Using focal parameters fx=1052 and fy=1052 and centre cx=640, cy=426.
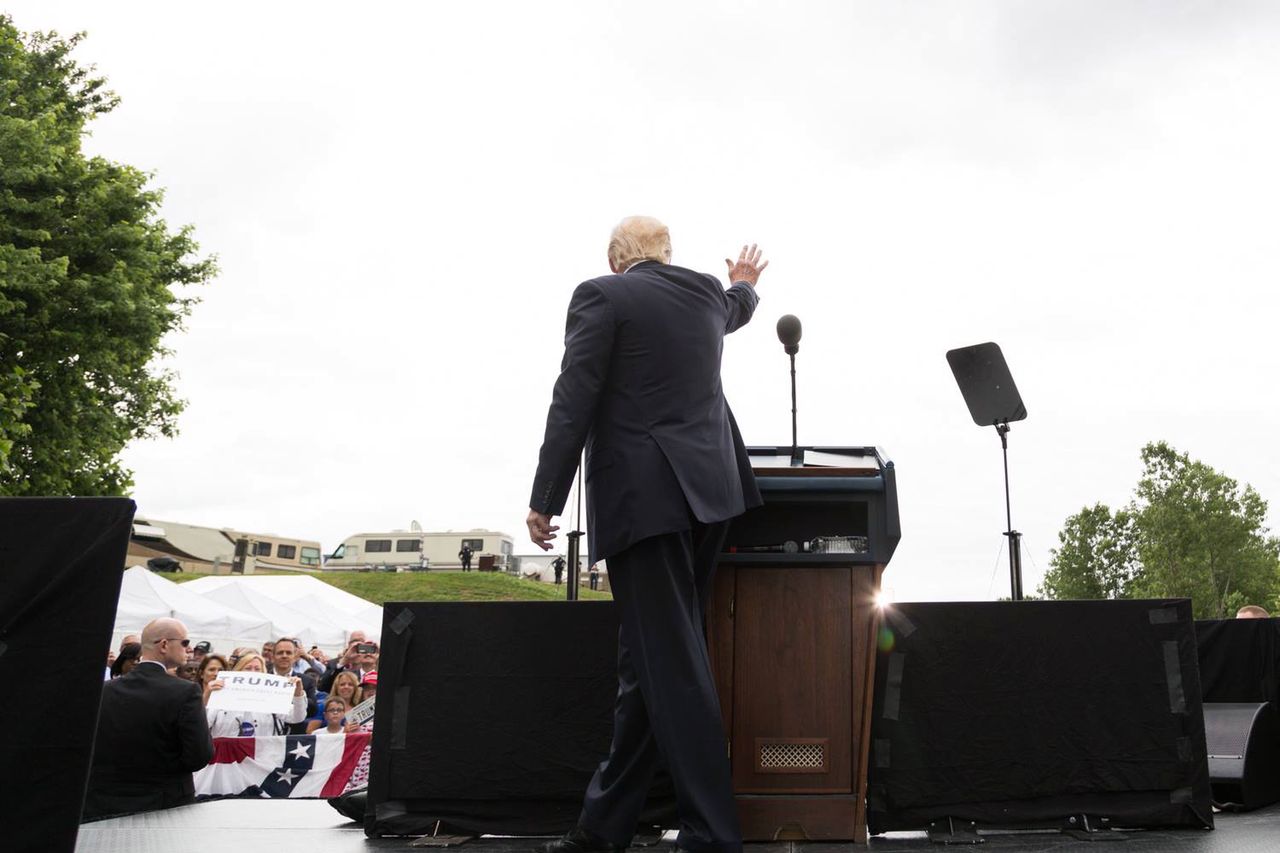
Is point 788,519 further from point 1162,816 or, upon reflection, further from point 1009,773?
point 1162,816

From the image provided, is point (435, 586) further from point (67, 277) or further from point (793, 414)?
point (793, 414)

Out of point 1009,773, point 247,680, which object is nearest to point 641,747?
point 1009,773

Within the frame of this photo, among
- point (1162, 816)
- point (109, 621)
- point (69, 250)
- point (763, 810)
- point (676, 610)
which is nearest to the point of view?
point (109, 621)

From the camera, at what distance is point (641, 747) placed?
308 cm

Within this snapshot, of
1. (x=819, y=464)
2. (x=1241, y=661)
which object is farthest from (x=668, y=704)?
(x=1241, y=661)

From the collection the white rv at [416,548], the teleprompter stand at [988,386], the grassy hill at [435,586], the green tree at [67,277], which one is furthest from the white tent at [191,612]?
the white rv at [416,548]

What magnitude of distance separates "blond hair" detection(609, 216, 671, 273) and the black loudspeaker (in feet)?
9.61

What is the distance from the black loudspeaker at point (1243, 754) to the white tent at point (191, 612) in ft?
48.4

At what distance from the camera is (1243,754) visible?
443 centimetres

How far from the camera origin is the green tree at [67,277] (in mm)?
16547

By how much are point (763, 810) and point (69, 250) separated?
17873 mm

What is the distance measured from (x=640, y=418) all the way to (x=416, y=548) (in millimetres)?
73275

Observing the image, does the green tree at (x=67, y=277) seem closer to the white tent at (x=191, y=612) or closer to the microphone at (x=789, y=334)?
the white tent at (x=191, y=612)

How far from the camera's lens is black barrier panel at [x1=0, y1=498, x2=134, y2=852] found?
7.44ft
